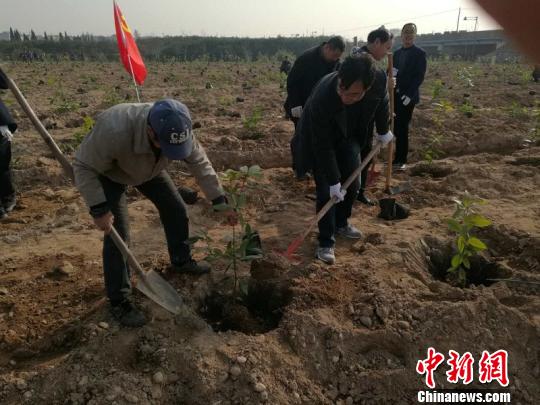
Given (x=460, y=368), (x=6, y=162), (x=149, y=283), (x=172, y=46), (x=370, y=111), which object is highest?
(x=172, y=46)

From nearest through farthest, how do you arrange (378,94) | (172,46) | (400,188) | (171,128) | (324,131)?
(171,128), (324,131), (378,94), (400,188), (172,46)

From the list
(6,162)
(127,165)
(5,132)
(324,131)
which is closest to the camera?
(127,165)

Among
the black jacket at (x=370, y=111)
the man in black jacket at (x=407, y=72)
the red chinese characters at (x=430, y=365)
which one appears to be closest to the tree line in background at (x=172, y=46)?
the man in black jacket at (x=407, y=72)

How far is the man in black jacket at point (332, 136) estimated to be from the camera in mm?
2748

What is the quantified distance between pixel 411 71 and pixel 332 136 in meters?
2.63

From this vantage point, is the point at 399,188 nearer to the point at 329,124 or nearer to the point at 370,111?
the point at 370,111

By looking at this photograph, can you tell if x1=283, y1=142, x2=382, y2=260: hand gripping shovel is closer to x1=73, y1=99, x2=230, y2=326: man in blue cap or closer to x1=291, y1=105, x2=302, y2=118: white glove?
x1=73, y1=99, x2=230, y2=326: man in blue cap

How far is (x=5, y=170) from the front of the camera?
460cm

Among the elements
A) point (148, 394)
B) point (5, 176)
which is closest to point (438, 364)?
point (148, 394)

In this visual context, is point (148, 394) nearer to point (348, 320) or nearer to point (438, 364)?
point (348, 320)

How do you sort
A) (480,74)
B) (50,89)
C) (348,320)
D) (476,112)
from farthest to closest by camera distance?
(480,74)
(50,89)
(476,112)
(348,320)

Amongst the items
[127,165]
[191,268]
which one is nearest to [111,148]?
[127,165]

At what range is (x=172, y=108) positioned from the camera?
2293mm

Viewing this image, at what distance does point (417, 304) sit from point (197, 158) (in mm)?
1744
